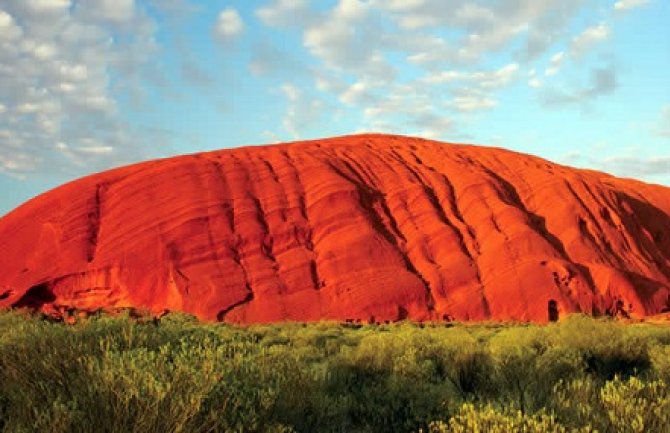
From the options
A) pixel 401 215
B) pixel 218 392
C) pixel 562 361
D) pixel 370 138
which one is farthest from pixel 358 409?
pixel 370 138

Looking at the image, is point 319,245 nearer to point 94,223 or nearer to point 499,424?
point 94,223

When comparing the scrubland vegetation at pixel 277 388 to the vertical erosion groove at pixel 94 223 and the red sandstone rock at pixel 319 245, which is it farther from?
the vertical erosion groove at pixel 94 223

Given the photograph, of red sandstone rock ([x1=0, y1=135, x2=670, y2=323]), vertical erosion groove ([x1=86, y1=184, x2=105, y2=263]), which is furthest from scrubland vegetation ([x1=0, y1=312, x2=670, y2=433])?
vertical erosion groove ([x1=86, y1=184, x2=105, y2=263])

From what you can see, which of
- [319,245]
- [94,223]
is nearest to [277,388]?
[319,245]

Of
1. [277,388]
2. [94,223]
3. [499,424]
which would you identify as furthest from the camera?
[94,223]

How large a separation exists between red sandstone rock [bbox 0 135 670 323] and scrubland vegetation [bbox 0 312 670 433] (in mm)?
22221

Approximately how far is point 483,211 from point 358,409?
35.7 m

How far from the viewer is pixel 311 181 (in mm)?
41406

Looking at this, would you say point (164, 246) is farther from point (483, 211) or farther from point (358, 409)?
point (358, 409)

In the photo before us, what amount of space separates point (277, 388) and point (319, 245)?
3125cm

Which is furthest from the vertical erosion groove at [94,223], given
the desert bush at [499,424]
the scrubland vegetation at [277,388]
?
the desert bush at [499,424]

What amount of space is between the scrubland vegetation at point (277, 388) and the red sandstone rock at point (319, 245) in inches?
875

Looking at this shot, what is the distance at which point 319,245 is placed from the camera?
37250 mm

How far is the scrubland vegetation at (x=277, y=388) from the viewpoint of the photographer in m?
5.01
